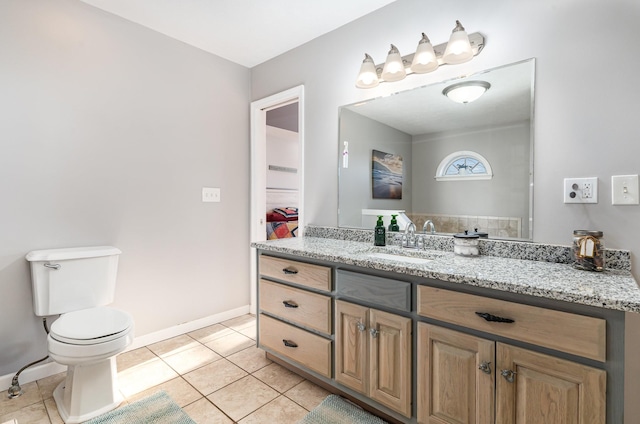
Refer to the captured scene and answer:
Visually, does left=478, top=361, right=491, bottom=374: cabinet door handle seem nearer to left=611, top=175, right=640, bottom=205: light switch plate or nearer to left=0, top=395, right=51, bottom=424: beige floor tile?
left=611, top=175, right=640, bottom=205: light switch plate

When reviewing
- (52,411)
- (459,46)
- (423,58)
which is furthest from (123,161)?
(459,46)

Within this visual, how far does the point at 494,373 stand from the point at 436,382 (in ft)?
0.80

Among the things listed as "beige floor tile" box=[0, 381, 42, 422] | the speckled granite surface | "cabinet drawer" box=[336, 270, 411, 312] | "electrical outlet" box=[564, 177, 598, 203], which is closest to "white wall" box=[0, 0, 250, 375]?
"beige floor tile" box=[0, 381, 42, 422]

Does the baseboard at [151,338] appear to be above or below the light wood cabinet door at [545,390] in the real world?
below

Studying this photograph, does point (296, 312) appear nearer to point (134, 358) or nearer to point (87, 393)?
point (87, 393)

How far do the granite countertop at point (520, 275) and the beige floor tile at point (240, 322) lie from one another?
4.28 ft

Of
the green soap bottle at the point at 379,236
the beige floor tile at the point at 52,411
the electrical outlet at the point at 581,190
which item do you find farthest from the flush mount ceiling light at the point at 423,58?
the beige floor tile at the point at 52,411

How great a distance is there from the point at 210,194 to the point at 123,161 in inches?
27.7

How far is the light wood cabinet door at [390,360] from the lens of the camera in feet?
4.58

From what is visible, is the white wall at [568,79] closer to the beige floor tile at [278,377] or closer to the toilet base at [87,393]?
the beige floor tile at [278,377]

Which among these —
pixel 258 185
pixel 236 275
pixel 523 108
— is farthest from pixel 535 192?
pixel 236 275

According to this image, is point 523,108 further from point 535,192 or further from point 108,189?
point 108,189

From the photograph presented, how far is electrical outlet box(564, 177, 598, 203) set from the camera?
1391 millimetres

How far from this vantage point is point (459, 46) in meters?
1.60
